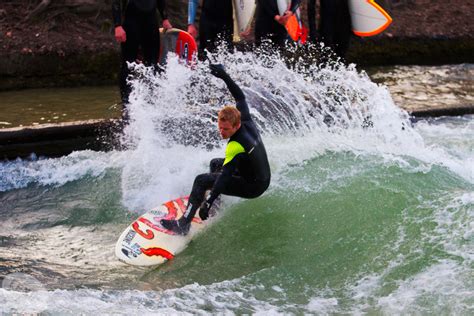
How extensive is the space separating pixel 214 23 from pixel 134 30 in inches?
43.4

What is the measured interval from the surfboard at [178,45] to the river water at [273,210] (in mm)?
416

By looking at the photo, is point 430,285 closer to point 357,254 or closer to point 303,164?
point 357,254

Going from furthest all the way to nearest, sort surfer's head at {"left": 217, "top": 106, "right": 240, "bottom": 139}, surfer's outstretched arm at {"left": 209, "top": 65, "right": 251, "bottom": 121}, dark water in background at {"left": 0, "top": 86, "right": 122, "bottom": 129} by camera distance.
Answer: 1. dark water in background at {"left": 0, "top": 86, "right": 122, "bottom": 129}
2. surfer's outstretched arm at {"left": 209, "top": 65, "right": 251, "bottom": 121}
3. surfer's head at {"left": 217, "top": 106, "right": 240, "bottom": 139}

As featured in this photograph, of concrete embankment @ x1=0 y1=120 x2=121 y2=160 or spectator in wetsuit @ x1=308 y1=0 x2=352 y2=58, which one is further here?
spectator in wetsuit @ x1=308 y1=0 x2=352 y2=58

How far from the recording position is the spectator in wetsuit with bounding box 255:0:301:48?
8914 mm

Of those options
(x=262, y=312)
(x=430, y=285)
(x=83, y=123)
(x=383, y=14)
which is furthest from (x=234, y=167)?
(x=383, y=14)

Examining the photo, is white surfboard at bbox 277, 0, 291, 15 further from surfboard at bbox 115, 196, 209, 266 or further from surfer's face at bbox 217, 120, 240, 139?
surfboard at bbox 115, 196, 209, 266

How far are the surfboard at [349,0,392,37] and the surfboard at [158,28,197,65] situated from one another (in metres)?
1.99

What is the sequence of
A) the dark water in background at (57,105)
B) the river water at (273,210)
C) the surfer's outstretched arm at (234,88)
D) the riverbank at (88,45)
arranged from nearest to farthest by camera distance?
1. the river water at (273,210)
2. the surfer's outstretched arm at (234,88)
3. the dark water in background at (57,105)
4. the riverbank at (88,45)

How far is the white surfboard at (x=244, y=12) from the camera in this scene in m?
9.00

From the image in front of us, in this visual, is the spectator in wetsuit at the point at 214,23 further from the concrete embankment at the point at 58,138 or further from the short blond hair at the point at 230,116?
the short blond hair at the point at 230,116

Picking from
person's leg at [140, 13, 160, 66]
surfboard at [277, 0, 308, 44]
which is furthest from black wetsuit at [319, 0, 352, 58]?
person's leg at [140, 13, 160, 66]

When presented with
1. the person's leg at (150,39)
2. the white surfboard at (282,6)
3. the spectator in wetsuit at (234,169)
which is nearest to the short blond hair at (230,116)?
the spectator in wetsuit at (234,169)

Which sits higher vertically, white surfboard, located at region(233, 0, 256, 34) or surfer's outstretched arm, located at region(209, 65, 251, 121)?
white surfboard, located at region(233, 0, 256, 34)
